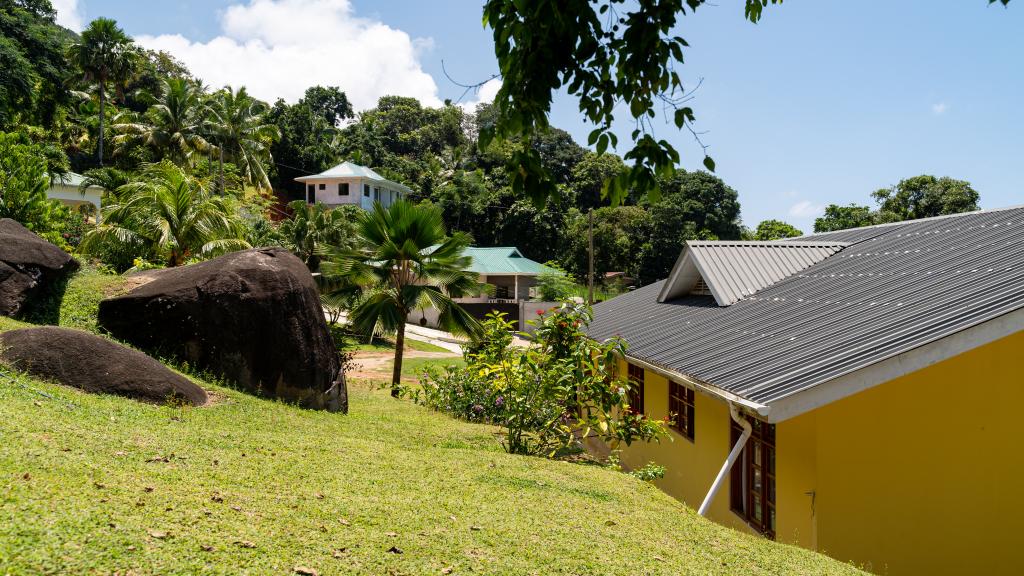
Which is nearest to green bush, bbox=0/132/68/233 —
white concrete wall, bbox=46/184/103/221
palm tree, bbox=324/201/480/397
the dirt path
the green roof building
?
palm tree, bbox=324/201/480/397

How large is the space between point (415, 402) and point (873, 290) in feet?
32.9

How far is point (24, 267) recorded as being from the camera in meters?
10.6

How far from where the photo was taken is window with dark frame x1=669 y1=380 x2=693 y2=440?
10891mm

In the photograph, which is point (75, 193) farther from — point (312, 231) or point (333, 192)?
point (333, 192)

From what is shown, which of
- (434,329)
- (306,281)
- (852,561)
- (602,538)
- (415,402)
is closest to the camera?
(602,538)

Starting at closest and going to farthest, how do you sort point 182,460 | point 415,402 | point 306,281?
point 182,460 → point 306,281 → point 415,402

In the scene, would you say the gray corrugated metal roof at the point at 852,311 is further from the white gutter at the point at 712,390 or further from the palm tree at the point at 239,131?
the palm tree at the point at 239,131

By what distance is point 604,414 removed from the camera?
9.23m

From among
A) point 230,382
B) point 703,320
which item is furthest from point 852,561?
point 230,382

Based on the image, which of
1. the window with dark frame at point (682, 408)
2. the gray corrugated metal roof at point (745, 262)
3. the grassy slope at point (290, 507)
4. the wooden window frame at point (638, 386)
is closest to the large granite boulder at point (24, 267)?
the grassy slope at point (290, 507)

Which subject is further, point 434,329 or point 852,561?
point 434,329

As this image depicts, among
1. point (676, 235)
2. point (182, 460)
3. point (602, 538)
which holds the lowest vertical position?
point (602, 538)

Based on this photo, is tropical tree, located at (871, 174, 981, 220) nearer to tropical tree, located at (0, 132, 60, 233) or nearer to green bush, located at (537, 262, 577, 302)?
green bush, located at (537, 262, 577, 302)

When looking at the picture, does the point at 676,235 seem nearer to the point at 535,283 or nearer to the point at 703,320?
the point at 535,283
